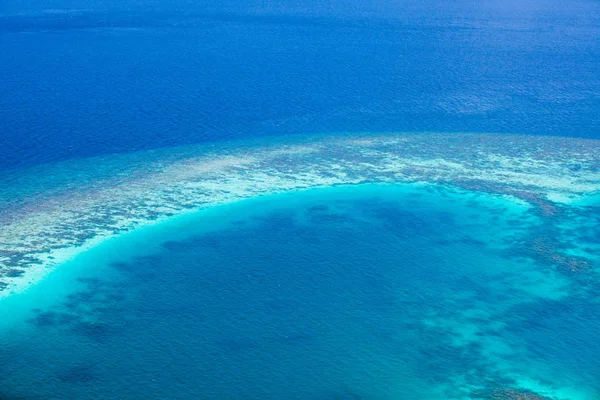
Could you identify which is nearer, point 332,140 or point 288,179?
point 288,179

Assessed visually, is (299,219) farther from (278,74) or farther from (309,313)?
(278,74)

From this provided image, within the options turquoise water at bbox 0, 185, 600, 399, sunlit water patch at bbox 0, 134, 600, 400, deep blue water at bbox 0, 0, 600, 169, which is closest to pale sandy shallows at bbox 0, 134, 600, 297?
sunlit water patch at bbox 0, 134, 600, 400

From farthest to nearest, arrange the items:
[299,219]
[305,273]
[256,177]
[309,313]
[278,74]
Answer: [278,74]
[256,177]
[299,219]
[305,273]
[309,313]

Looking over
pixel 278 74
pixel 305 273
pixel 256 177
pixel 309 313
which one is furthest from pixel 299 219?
pixel 278 74

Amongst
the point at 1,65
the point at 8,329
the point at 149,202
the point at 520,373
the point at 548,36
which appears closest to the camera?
the point at 520,373

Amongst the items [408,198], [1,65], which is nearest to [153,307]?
[408,198]

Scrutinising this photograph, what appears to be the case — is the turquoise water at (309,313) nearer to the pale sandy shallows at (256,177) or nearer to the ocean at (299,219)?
the ocean at (299,219)

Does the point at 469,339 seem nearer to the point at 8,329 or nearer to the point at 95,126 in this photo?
the point at 8,329
